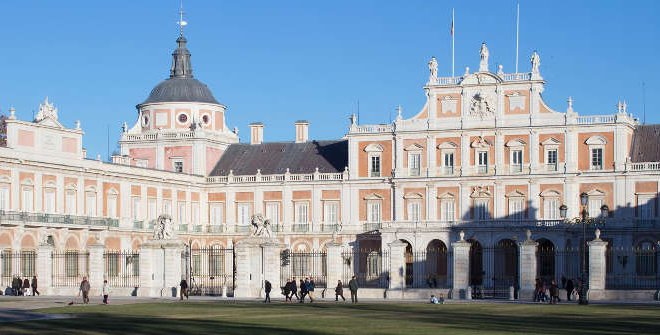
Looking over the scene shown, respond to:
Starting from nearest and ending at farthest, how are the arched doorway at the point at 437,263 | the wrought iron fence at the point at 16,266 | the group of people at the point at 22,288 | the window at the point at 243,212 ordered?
the group of people at the point at 22,288, the wrought iron fence at the point at 16,266, the arched doorway at the point at 437,263, the window at the point at 243,212

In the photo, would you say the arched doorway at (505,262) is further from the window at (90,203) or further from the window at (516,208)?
the window at (90,203)

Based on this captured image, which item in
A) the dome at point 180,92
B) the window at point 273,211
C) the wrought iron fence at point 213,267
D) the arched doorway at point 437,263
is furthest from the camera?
the dome at point 180,92

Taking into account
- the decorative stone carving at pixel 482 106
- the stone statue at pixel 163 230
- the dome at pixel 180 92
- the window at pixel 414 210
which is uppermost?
the dome at pixel 180 92

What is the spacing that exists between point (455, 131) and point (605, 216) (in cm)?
1040

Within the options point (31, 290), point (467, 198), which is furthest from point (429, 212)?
point (31, 290)

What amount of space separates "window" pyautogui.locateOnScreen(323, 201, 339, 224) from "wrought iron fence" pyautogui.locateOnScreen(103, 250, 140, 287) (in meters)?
16.3

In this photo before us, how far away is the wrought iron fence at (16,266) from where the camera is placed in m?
65.9

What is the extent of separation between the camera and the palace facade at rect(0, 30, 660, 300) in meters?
77.0

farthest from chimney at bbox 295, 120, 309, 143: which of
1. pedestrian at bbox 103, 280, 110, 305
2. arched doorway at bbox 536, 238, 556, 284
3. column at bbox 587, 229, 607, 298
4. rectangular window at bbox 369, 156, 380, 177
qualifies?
pedestrian at bbox 103, 280, 110, 305

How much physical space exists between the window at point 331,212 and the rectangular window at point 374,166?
9.83 feet

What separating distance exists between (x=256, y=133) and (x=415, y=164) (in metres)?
14.7

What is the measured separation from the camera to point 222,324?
34.6m

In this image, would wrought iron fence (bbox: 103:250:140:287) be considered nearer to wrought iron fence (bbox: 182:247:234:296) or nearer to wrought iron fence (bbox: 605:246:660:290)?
wrought iron fence (bbox: 182:247:234:296)

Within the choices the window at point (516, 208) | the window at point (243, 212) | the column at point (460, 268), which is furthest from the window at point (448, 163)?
the column at point (460, 268)
